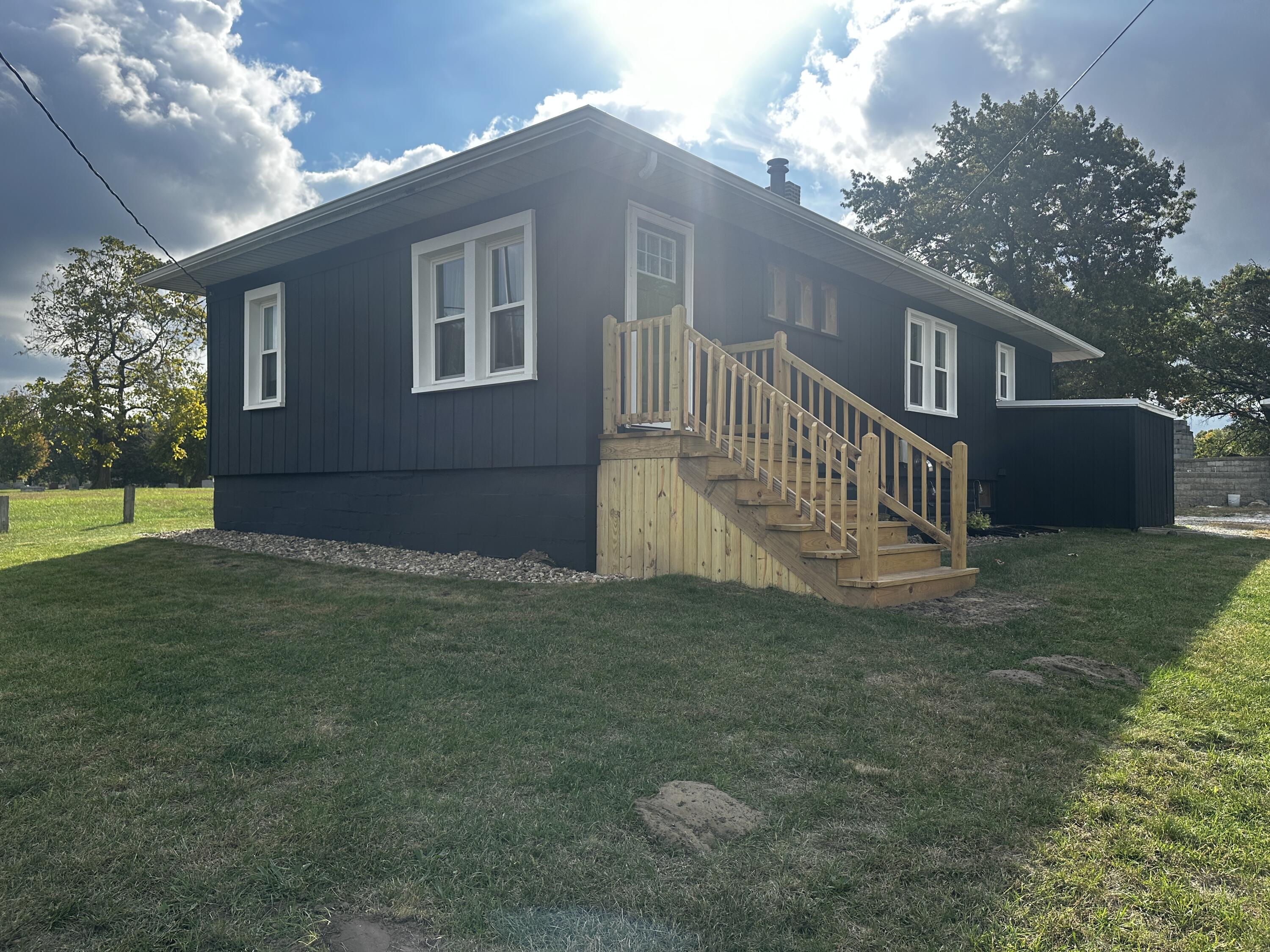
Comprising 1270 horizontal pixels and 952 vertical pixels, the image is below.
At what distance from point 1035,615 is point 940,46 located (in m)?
16.2

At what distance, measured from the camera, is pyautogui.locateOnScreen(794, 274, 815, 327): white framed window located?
8.76 m

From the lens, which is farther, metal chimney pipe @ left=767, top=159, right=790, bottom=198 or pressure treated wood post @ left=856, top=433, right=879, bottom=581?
metal chimney pipe @ left=767, top=159, right=790, bottom=198

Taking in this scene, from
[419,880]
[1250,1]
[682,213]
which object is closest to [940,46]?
[1250,1]

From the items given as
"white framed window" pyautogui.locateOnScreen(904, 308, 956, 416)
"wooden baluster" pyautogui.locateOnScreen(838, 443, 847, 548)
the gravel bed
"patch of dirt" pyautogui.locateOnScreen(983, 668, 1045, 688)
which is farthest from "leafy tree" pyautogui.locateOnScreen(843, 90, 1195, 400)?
"patch of dirt" pyautogui.locateOnScreen(983, 668, 1045, 688)

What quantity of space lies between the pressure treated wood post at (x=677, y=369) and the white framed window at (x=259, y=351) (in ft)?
19.3

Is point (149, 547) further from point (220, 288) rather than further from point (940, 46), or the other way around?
point (940, 46)

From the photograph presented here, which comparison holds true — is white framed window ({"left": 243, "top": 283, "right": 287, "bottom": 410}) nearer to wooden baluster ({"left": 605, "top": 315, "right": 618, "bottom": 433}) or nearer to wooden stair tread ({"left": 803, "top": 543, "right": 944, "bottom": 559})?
wooden baluster ({"left": 605, "top": 315, "right": 618, "bottom": 433})

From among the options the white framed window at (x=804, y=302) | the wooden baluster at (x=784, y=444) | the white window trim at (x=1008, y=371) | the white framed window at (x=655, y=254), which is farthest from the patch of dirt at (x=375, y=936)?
the white window trim at (x=1008, y=371)

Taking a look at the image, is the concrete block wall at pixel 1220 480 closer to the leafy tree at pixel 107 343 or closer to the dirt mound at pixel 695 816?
the dirt mound at pixel 695 816

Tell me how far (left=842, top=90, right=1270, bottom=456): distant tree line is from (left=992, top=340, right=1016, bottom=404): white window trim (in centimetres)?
987

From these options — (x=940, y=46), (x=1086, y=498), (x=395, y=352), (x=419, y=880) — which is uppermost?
(x=940, y=46)

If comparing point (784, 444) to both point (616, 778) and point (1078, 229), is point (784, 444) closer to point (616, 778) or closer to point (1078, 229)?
point (616, 778)

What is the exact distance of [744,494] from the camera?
212 inches

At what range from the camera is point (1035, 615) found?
477cm
